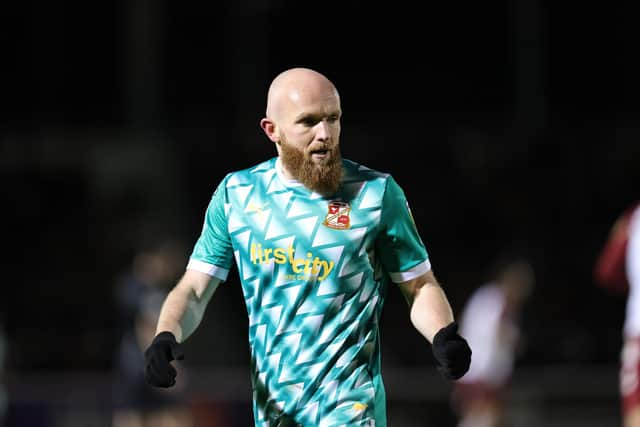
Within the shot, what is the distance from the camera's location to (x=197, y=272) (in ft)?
14.3

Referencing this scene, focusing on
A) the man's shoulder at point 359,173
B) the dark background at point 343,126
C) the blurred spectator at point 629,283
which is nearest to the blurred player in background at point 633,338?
the blurred spectator at point 629,283

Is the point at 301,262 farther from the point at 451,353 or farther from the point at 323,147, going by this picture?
the point at 451,353

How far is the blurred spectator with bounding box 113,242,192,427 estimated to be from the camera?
1123 centimetres

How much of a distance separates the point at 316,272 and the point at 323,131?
→ 47 centimetres

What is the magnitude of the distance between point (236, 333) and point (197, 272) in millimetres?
13125

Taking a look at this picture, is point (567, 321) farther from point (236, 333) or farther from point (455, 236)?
point (236, 333)

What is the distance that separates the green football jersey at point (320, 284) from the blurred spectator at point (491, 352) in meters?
9.19

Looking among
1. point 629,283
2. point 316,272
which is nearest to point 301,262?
point 316,272

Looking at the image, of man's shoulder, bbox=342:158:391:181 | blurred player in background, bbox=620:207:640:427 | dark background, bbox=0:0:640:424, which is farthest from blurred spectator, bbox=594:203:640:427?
dark background, bbox=0:0:640:424

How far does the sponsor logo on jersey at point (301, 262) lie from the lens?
4.12 meters

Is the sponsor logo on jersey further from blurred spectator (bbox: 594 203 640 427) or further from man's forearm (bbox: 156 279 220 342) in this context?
blurred spectator (bbox: 594 203 640 427)

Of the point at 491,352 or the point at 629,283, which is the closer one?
the point at 629,283

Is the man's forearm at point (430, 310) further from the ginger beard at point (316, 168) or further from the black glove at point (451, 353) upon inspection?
the ginger beard at point (316, 168)

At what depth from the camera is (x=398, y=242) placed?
13.7 feet
